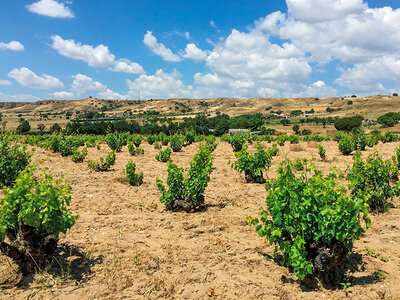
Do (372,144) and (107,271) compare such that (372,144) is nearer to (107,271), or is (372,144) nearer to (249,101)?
(107,271)

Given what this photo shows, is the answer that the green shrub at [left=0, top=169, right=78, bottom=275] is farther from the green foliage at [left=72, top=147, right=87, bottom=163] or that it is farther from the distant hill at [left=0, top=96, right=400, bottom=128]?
the distant hill at [left=0, top=96, right=400, bottom=128]

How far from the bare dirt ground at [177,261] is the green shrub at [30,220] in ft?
1.10

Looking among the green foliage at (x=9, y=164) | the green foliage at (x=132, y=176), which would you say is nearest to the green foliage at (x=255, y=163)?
the green foliage at (x=132, y=176)

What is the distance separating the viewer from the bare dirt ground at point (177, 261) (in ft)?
12.4

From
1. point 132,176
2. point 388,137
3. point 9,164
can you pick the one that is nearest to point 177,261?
point 132,176

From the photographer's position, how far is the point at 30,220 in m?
3.76

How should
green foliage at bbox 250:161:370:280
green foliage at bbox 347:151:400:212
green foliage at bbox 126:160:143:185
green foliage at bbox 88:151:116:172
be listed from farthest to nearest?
1. green foliage at bbox 88:151:116:172
2. green foliage at bbox 126:160:143:185
3. green foliage at bbox 347:151:400:212
4. green foliage at bbox 250:161:370:280

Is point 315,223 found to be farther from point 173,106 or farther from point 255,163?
point 173,106

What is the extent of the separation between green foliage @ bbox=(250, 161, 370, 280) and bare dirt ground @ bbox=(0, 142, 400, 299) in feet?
1.65

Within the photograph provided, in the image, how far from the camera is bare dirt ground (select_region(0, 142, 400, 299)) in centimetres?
378

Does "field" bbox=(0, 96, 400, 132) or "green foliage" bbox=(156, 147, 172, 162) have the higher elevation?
"field" bbox=(0, 96, 400, 132)

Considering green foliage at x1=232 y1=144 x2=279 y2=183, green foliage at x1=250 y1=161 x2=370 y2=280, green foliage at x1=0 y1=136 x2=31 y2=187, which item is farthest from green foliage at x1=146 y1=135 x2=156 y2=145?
green foliage at x1=250 y1=161 x2=370 y2=280

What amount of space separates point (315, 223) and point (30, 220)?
13.7 ft

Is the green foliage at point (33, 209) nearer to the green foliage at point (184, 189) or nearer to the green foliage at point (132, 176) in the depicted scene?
the green foliage at point (184, 189)
